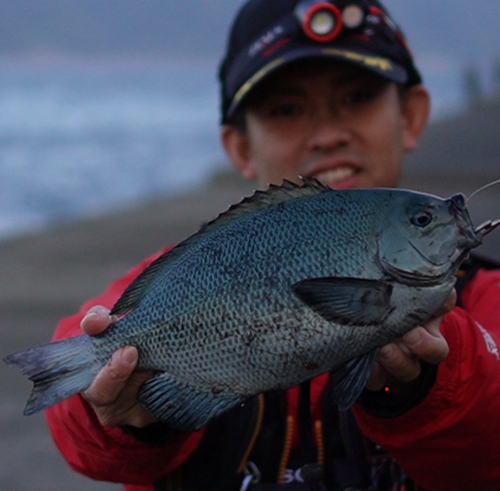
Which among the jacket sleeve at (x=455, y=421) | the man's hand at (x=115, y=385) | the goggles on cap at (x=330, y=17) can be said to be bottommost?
the jacket sleeve at (x=455, y=421)

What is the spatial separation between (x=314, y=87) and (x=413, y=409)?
126 cm

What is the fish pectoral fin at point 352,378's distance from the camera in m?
1.51

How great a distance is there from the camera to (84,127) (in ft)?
107

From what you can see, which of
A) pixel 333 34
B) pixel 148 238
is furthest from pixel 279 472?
pixel 148 238

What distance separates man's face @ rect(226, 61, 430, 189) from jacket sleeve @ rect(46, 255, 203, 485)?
3.18ft

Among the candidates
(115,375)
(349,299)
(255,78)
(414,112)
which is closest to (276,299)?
(349,299)

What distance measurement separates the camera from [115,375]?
162 centimetres

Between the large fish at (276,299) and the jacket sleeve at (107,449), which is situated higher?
the large fish at (276,299)

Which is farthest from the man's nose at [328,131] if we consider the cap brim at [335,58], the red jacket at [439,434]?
the red jacket at [439,434]

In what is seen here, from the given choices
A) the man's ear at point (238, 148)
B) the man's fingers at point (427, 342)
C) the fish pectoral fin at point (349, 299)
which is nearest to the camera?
the fish pectoral fin at point (349, 299)

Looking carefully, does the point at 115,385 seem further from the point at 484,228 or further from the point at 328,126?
the point at 328,126

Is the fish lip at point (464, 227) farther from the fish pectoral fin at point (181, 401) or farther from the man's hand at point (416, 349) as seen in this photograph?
the fish pectoral fin at point (181, 401)

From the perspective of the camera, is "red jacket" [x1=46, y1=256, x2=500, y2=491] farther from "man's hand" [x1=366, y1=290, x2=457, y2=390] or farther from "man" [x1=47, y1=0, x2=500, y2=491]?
"man's hand" [x1=366, y1=290, x2=457, y2=390]

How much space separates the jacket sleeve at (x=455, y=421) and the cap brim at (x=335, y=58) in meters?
1.02
